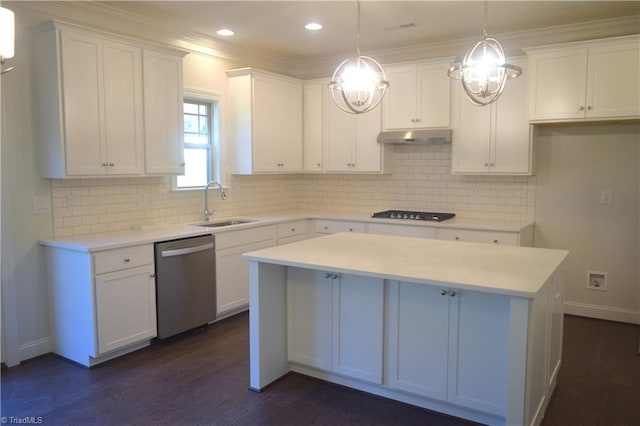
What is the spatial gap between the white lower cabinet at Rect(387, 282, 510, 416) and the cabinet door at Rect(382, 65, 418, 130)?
2736 millimetres

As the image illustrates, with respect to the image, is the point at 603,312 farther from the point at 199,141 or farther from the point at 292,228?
the point at 199,141

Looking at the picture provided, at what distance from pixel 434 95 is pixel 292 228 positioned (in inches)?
80.1

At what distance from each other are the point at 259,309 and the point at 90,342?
1330mm

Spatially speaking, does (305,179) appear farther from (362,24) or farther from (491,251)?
(491,251)

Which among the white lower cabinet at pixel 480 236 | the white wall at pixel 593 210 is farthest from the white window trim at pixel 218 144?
the white wall at pixel 593 210

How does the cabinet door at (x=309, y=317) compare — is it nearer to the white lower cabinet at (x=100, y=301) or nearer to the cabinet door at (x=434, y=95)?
the white lower cabinet at (x=100, y=301)

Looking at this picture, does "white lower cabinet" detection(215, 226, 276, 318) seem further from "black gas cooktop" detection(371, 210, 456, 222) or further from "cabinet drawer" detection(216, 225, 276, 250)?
"black gas cooktop" detection(371, 210, 456, 222)

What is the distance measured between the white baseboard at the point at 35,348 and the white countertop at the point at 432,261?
1894 mm

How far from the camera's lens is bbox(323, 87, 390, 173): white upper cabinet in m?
5.40

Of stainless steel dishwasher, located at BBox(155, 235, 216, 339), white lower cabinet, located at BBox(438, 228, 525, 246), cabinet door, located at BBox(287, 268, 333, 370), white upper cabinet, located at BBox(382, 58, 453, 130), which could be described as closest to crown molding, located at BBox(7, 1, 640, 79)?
white upper cabinet, located at BBox(382, 58, 453, 130)

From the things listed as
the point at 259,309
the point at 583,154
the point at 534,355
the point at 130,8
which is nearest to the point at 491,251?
the point at 534,355

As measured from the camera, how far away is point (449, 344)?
8.86 ft

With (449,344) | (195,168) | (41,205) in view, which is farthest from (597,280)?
(41,205)

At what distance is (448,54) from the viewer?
5.14 metres
